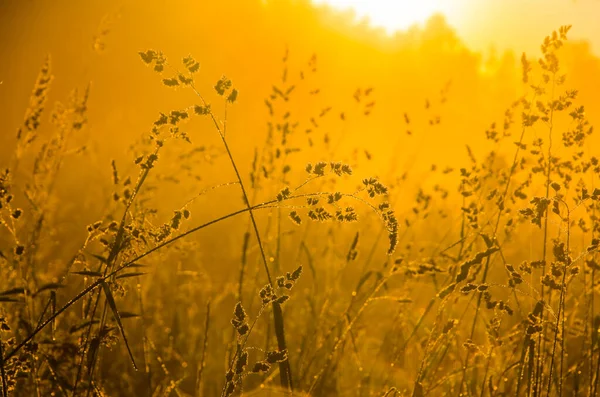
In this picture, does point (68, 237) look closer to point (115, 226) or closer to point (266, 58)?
point (115, 226)

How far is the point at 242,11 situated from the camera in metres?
21.9

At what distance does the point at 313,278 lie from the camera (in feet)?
8.57

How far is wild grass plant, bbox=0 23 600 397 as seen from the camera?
1.45 metres

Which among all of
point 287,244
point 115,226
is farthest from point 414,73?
point 115,226

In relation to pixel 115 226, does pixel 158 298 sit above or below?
below

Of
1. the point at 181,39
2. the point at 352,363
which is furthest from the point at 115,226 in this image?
the point at 181,39

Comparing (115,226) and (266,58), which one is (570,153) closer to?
(115,226)

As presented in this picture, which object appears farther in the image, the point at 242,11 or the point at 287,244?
the point at 242,11

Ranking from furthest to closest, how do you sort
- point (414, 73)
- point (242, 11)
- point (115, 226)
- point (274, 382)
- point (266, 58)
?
point (242, 11), point (266, 58), point (414, 73), point (274, 382), point (115, 226)

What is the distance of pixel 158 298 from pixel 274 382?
3.57ft

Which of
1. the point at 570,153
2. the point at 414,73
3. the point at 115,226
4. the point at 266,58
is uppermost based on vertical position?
the point at 266,58

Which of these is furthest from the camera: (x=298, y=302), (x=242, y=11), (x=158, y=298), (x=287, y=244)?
(x=242, y=11)

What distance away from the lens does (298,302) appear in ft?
12.1

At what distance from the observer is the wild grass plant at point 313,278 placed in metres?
1.45
